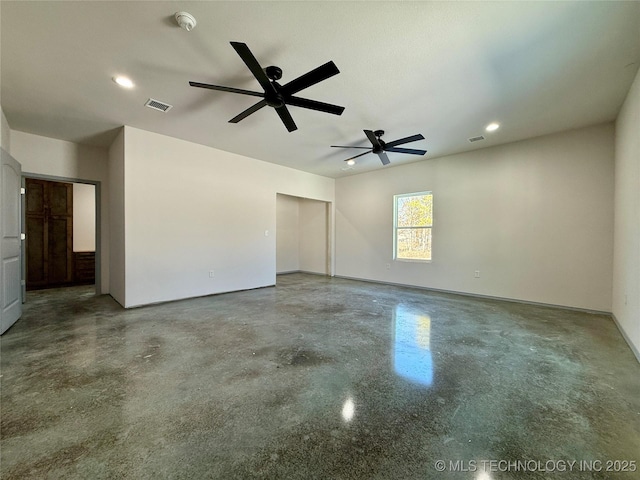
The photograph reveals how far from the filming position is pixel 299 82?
2.41 metres

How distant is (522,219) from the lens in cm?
473

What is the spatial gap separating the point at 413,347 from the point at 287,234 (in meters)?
6.34

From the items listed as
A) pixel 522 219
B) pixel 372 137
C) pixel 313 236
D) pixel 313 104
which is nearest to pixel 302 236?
pixel 313 236

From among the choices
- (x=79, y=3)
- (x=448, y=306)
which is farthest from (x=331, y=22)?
(x=448, y=306)

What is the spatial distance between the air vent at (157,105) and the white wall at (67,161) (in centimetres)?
273

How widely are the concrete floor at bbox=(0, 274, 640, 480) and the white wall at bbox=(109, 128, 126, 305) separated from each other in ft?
3.15

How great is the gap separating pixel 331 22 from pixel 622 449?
3.48 metres

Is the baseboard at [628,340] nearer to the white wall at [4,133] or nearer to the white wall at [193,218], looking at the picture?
the white wall at [193,218]

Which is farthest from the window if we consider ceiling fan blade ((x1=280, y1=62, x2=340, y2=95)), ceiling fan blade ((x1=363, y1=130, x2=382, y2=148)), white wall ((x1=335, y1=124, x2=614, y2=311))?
ceiling fan blade ((x1=280, y1=62, x2=340, y2=95))

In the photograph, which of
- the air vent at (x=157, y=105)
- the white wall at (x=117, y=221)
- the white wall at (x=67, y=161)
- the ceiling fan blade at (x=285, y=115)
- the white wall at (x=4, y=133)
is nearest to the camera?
the ceiling fan blade at (x=285, y=115)

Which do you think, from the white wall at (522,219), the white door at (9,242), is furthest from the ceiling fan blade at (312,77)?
the white wall at (522,219)

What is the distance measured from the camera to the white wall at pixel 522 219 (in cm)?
411

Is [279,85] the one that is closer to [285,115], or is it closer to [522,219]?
[285,115]

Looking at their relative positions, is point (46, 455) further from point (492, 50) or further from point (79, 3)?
point (492, 50)
